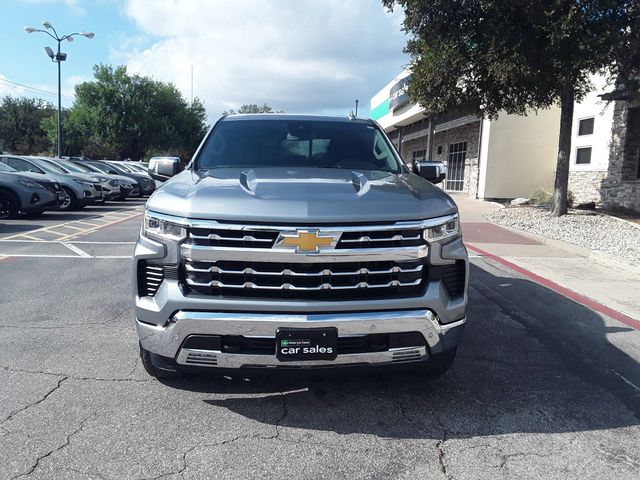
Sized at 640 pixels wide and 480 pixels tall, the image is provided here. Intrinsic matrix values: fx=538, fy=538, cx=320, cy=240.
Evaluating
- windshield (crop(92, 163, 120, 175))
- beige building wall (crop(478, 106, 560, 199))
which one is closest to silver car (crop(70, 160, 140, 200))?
windshield (crop(92, 163, 120, 175))

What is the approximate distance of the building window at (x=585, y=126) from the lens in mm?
18078

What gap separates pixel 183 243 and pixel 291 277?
0.66m

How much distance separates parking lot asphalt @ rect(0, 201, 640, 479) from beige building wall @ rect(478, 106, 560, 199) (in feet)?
56.4

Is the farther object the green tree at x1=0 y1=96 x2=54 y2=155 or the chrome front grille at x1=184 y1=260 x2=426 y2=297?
the green tree at x1=0 y1=96 x2=54 y2=155

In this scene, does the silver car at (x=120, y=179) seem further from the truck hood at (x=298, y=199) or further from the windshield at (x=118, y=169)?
the truck hood at (x=298, y=199)

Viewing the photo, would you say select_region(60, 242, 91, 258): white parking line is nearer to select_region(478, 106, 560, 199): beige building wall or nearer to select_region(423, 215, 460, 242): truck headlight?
select_region(423, 215, 460, 242): truck headlight

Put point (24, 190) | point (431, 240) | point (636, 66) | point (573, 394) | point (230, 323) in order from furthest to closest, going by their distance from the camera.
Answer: point (24, 190)
point (636, 66)
point (573, 394)
point (431, 240)
point (230, 323)

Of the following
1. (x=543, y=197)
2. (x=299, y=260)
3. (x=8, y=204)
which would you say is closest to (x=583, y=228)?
(x=543, y=197)

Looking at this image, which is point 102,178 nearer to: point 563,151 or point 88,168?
point 88,168

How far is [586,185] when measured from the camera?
59.5 ft

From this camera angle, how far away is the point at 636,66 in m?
11.7

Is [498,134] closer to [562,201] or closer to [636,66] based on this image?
[562,201]

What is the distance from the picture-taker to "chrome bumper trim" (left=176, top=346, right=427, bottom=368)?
3043 millimetres

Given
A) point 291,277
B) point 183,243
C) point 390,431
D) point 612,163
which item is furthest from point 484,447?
→ point 612,163
